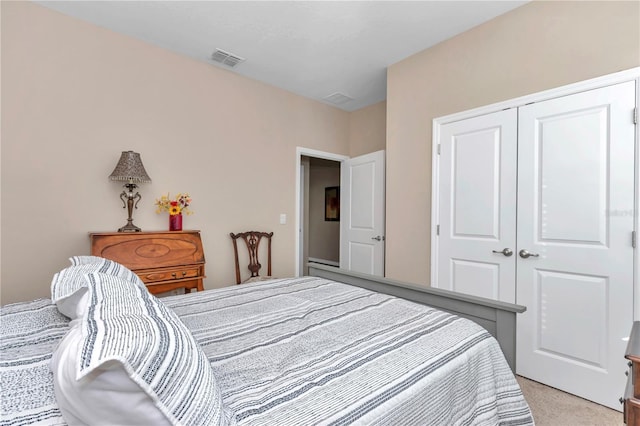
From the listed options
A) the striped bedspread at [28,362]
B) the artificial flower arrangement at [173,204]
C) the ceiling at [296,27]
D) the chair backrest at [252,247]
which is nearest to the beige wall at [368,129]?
the ceiling at [296,27]

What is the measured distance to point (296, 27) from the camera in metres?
2.52

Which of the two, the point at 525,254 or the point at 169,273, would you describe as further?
the point at 169,273

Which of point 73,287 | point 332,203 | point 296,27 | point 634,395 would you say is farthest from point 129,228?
point 332,203

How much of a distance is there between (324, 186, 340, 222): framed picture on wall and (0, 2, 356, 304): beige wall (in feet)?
7.91

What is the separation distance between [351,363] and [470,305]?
876 mm

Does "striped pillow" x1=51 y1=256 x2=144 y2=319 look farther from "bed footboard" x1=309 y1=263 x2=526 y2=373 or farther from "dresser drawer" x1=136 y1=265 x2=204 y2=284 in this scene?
"bed footboard" x1=309 y1=263 x2=526 y2=373

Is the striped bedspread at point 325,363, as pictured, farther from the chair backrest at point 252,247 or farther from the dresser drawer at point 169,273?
the chair backrest at point 252,247

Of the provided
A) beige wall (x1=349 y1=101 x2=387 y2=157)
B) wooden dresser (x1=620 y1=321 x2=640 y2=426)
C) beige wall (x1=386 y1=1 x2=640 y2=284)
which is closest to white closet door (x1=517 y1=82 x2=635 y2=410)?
beige wall (x1=386 y1=1 x2=640 y2=284)

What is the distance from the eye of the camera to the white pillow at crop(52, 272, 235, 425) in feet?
1.81

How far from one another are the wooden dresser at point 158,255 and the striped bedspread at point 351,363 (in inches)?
40.1

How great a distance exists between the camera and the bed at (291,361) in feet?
2.19

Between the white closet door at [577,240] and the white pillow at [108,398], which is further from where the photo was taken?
the white closet door at [577,240]

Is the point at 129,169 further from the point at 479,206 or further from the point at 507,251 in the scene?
the point at 507,251

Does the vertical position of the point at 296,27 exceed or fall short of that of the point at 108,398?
it exceeds it
